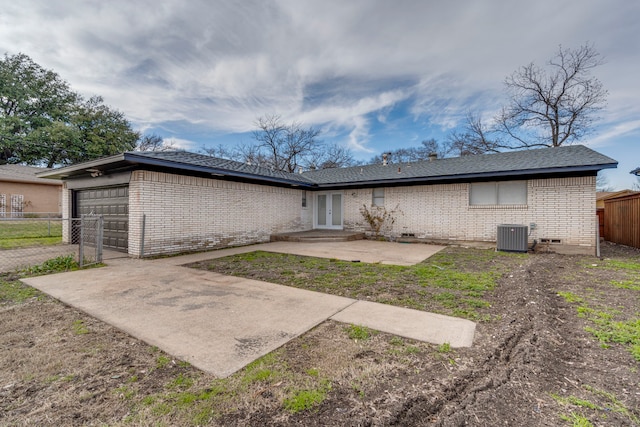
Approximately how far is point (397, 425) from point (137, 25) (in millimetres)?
10863

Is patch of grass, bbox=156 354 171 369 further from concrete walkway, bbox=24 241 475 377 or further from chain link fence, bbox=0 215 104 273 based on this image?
chain link fence, bbox=0 215 104 273

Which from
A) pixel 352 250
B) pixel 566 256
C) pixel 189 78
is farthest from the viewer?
pixel 189 78

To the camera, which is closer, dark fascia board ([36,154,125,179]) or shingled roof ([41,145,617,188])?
dark fascia board ([36,154,125,179])

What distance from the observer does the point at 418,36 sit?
9.06 meters

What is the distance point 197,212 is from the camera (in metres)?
9.23

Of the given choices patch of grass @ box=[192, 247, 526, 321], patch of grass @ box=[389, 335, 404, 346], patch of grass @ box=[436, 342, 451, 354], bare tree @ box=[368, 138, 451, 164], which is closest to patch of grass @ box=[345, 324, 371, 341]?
patch of grass @ box=[389, 335, 404, 346]

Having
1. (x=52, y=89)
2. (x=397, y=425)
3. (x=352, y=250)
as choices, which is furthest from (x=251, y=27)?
(x=52, y=89)

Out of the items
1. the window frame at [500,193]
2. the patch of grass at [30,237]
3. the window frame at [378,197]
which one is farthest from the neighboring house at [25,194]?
the window frame at [500,193]

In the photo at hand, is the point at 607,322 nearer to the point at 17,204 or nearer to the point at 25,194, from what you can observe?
the point at 17,204

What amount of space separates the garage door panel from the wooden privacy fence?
16845 millimetres

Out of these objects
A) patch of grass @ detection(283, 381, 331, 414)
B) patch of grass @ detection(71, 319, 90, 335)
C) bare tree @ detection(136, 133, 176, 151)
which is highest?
bare tree @ detection(136, 133, 176, 151)

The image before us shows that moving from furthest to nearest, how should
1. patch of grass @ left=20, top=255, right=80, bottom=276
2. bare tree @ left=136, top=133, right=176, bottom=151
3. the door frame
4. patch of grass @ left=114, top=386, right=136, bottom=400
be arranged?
bare tree @ left=136, top=133, right=176, bottom=151 < the door frame < patch of grass @ left=20, top=255, right=80, bottom=276 < patch of grass @ left=114, top=386, right=136, bottom=400

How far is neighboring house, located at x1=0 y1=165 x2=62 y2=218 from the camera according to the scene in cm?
1880

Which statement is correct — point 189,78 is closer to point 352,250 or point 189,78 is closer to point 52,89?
point 352,250
